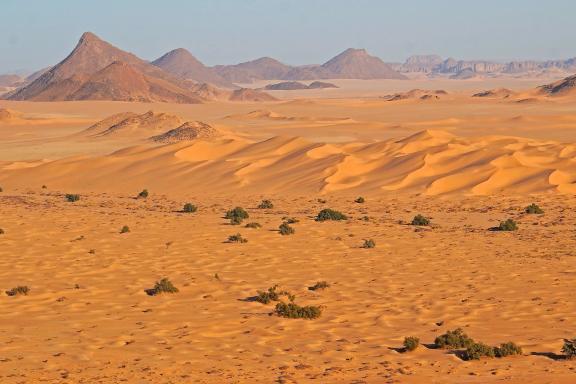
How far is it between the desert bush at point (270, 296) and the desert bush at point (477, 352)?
300cm

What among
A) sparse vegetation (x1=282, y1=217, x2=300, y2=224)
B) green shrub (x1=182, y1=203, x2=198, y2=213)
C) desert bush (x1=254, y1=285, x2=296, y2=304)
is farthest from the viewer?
green shrub (x1=182, y1=203, x2=198, y2=213)

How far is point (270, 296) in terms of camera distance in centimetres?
1067

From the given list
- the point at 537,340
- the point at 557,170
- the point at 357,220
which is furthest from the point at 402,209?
the point at 537,340

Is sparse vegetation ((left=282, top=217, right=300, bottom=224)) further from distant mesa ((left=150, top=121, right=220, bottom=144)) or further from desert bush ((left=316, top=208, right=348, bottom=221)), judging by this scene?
distant mesa ((left=150, top=121, right=220, bottom=144))

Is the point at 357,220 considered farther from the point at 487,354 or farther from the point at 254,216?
the point at 487,354

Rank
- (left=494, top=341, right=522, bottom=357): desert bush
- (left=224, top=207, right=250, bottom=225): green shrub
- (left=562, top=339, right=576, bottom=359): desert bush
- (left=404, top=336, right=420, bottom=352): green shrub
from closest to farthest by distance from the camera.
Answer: (left=562, top=339, right=576, bottom=359): desert bush → (left=494, top=341, right=522, bottom=357): desert bush → (left=404, top=336, right=420, bottom=352): green shrub → (left=224, top=207, right=250, bottom=225): green shrub

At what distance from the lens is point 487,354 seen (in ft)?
25.6

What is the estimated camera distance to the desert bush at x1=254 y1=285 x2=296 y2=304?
10.6 meters

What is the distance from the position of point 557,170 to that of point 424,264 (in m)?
13.0

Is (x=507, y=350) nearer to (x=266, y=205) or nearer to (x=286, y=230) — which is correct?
(x=286, y=230)

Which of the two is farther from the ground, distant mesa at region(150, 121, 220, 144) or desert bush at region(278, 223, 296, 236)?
distant mesa at region(150, 121, 220, 144)

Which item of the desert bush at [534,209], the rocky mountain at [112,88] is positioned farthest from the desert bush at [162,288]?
the rocky mountain at [112,88]

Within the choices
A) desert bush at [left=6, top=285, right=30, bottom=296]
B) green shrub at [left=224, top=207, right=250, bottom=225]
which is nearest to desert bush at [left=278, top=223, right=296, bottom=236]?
green shrub at [left=224, top=207, right=250, bottom=225]

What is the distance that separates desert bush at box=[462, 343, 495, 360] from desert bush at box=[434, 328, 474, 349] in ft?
0.69
